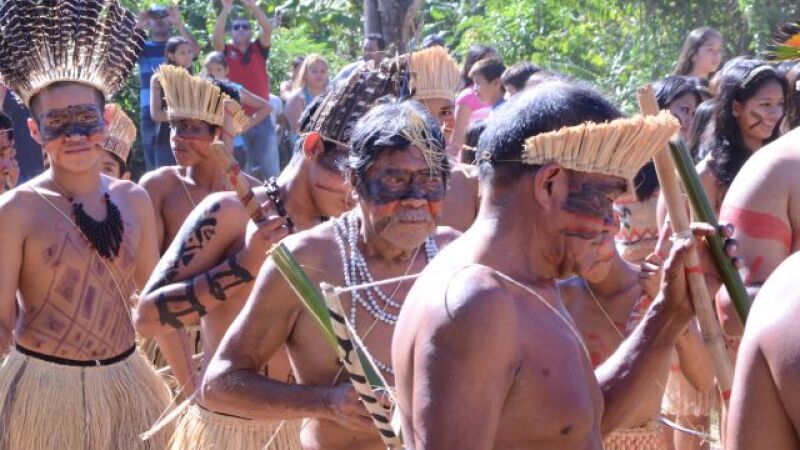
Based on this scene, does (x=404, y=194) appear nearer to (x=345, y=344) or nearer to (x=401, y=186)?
(x=401, y=186)

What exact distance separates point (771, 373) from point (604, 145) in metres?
0.65

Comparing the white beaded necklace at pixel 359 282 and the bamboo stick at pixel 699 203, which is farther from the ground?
the bamboo stick at pixel 699 203

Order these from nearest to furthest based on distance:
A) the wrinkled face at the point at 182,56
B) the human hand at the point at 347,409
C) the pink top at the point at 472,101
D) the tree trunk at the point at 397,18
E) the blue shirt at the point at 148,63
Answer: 1. the human hand at the point at 347,409
2. the pink top at the point at 472,101
3. the wrinkled face at the point at 182,56
4. the blue shirt at the point at 148,63
5. the tree trunk at the point at 397,18

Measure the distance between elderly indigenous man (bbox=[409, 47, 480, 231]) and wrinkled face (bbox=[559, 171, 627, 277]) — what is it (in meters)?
3.52

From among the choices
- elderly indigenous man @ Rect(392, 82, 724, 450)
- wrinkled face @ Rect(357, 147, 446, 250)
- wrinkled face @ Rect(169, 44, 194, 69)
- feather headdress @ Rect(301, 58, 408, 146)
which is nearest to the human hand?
wrinkled face @ Rect(357, 147, 446, 250)

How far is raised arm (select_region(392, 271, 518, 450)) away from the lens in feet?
9.25

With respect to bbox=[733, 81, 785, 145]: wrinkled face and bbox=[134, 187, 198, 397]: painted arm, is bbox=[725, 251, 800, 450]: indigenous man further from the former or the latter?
bbox=[733, 81, 785, 145]: wrinkled face

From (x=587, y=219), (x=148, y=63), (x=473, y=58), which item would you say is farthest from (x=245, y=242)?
(x=148, y=63)

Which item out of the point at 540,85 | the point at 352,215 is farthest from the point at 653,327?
the point at 352,215

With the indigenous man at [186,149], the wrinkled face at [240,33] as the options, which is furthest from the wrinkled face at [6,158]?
the wrinkled face at [240,33]

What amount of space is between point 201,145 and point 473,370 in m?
4.50

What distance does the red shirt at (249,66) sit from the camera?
13297 mm

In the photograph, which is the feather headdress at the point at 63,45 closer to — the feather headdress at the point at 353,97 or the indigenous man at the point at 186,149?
the indigenous man at the point at 186,149

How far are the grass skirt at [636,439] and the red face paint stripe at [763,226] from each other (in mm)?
853
